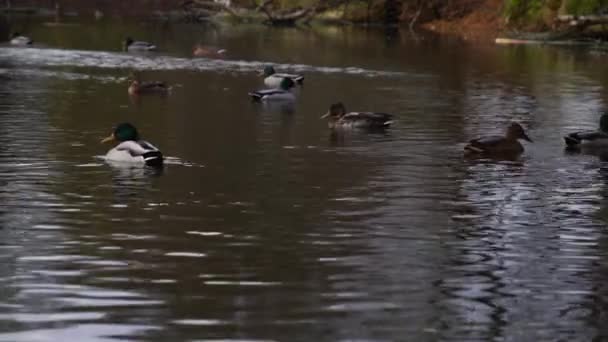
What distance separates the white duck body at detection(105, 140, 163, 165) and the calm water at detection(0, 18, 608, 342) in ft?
1.07

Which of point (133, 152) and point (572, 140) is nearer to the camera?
point (133, 152)

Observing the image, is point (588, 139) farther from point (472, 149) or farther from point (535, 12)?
point (535, 12)

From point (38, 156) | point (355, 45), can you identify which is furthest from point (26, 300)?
point (355, 45)

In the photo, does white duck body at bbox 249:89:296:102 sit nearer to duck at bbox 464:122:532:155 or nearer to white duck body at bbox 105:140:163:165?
duck at bbox 464:122:532:155

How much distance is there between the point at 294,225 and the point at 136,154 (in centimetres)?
527

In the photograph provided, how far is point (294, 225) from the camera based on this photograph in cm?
1488

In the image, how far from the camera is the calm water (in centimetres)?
1066

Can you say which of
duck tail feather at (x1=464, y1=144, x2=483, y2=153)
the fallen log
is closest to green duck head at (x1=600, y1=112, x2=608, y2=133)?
duck tail feather at (x1=464, y1=144, x2=483, y2=153)

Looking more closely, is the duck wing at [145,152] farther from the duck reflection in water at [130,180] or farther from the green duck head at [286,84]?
the green duck head at [286,84]

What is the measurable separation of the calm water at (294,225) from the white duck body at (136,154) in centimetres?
33

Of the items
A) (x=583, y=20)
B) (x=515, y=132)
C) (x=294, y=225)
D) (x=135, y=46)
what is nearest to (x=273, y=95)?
(x=515, y=132)

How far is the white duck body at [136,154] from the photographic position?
63.5 feet

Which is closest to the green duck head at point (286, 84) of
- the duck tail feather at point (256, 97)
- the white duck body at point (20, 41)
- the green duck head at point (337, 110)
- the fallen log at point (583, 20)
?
the duck tail feather at point (256, 97)

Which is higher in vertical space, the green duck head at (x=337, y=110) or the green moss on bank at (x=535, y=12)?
the green duck head at (x=337, y=110)
